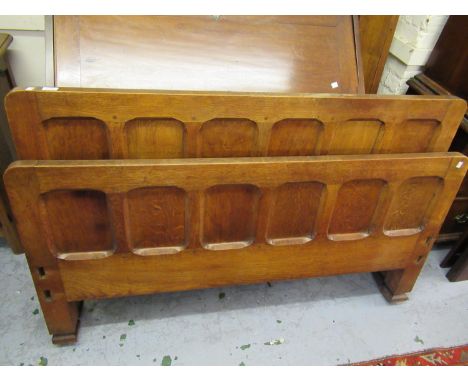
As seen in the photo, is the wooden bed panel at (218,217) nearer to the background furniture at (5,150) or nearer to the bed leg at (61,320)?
the bed leg at (61,320)

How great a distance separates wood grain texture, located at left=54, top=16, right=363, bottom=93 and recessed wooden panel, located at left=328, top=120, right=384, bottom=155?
277 mm

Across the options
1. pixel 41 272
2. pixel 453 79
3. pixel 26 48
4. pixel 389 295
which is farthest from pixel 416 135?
pixel 26 48

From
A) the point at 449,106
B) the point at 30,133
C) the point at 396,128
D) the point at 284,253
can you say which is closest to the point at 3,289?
the point at 30,133

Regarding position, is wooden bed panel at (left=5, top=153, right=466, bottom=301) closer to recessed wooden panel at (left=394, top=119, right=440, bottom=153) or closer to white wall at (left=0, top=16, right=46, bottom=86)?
recessed wooden panel at (left=394, top=119, right=440, bottom=153)

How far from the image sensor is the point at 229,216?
1.04 metres

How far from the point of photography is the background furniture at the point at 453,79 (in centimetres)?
136

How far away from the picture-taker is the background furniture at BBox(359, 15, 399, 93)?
5.25ft

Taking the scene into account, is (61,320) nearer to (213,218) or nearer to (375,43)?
(213,218)

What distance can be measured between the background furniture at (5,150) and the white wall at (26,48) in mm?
38

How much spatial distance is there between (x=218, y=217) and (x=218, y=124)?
26 cm

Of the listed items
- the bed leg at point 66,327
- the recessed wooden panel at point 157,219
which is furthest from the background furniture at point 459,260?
the bed leg at point 66,327

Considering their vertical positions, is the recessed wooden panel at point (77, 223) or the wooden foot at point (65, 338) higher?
the recessed wooden panel at point (77, 223)

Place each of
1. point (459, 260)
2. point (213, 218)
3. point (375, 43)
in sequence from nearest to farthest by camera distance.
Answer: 1. point (213, 218)
2. point (459, 260)
3. point (375, 43)

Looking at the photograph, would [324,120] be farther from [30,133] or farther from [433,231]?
[30,133]
